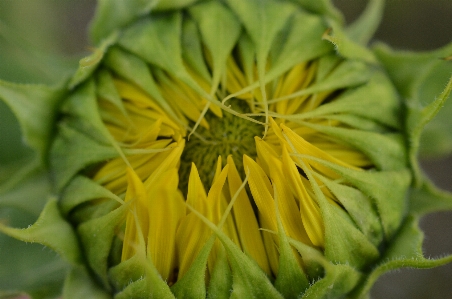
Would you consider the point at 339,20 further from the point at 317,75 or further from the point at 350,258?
the point at 350,258

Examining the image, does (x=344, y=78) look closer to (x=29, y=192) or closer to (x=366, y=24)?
(x=366, y=24)

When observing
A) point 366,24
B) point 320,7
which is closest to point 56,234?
point 320,7

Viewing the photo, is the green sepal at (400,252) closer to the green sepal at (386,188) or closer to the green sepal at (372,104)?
the green sepal at (386,188)

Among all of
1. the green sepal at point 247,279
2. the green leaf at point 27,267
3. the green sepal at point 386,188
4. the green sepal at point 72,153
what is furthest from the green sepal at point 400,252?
the green leaf at point 27,267

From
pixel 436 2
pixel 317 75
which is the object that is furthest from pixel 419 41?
pixel 317 75

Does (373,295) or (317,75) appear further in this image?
(373,295)

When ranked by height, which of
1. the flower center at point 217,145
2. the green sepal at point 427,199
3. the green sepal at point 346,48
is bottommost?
the green sepal at point 427,199
